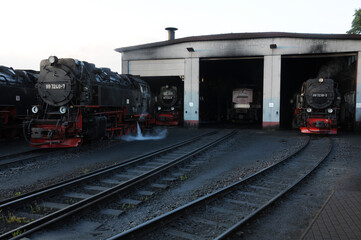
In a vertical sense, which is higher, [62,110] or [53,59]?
[53,59]

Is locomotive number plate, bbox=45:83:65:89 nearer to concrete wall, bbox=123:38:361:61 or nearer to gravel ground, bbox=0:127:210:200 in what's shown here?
gravel ground, bbox=0:127:210:200

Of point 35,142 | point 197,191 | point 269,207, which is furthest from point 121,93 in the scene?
point 269,207

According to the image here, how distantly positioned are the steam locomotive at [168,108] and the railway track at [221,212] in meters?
13.6

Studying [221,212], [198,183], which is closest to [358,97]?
[198,183]

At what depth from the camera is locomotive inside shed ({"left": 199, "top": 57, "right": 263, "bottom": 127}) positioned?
22.8 m

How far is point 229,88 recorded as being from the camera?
2783 centimetres

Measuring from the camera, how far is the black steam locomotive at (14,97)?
1138cm

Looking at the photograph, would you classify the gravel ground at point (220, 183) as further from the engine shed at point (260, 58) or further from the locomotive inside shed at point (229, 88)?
the locomotive inside shed at point (229, 88)

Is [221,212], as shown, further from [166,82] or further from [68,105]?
[166,82]

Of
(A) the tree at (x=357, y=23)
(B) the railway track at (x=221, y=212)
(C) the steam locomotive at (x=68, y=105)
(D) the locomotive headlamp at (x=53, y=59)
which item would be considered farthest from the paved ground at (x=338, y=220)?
(A) the tree at (x=357, y=23)

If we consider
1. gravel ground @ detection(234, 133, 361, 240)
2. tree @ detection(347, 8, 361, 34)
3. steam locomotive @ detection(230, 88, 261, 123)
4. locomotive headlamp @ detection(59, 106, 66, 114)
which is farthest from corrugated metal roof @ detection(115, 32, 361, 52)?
tree @ detection(347, 8, 361, 34)

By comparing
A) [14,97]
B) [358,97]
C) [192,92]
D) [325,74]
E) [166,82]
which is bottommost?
[14,97]

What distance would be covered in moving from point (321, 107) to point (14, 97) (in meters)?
14.4

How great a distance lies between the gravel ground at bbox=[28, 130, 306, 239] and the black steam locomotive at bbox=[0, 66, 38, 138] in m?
8.32
